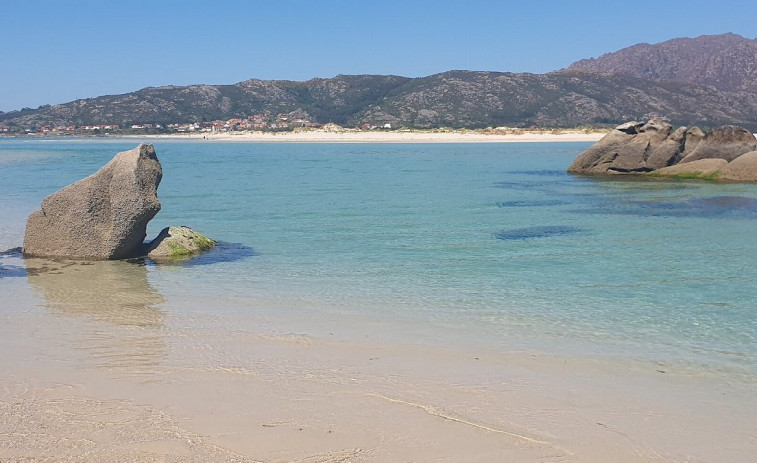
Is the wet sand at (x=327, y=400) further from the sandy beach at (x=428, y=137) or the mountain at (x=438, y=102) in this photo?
the mountain at (x=438, y=102)

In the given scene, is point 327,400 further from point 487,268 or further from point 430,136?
point 430,136

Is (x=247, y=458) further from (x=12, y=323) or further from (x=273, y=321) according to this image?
(x=12, y=323)

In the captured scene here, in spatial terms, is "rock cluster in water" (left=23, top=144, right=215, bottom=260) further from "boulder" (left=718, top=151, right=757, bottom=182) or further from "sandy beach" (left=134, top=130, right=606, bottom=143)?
"sandy beach" (left=134, top=130, right=606, bottom=143)


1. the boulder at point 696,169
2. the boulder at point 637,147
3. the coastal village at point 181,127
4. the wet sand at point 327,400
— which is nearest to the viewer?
the wet sand at point 327,400

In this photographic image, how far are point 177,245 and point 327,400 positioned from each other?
839 centimetres

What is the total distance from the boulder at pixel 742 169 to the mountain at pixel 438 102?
87.0m

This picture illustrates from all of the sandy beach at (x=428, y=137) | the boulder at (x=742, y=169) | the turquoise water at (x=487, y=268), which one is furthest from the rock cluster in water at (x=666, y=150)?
the sandy beach at (x=428, y=137)

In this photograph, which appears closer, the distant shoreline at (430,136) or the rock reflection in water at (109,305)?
the rock reflection in water at (109,305)

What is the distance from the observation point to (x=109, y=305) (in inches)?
382

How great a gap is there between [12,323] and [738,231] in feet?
50.2

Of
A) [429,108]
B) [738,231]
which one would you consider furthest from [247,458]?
[429,108]

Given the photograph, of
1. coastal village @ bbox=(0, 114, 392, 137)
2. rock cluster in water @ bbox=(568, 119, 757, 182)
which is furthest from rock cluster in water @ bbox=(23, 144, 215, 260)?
coastal village @ bbox=(0, 114, 392, 137)

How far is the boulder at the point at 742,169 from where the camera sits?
28891 millimetres

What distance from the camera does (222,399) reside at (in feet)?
20.2
